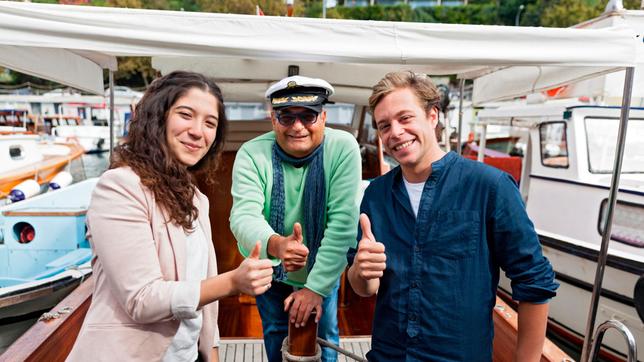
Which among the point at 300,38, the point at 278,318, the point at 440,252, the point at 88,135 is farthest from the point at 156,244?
the point at 88,135

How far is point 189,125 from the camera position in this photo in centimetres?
132

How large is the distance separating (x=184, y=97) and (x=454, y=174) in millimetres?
954

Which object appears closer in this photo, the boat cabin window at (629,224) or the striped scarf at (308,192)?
the striped scarf at (308,192)

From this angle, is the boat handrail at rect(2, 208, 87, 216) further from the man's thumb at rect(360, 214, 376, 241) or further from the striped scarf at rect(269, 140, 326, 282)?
the man's thumb at rect(360, 214, 376, 241)

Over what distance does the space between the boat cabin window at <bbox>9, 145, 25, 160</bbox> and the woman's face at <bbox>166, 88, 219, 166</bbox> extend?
13.2m

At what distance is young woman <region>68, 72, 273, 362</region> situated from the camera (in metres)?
1.11

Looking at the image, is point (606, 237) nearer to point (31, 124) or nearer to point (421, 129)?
point (421, 129)

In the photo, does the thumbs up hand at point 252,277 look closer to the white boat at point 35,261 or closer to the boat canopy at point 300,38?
the boat canopy at point 300,38

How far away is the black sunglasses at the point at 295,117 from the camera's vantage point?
1.80 meters

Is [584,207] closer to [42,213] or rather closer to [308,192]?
[308,192]

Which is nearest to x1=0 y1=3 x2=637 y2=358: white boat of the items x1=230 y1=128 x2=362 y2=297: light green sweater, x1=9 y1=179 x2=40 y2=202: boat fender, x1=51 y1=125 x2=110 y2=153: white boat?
x1=230 y1=128 x2=362 y2=297: light green sweater

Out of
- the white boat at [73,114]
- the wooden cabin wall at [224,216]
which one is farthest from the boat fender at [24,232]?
the white boat at [73,114]

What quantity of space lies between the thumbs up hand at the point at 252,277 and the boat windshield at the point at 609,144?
17.5 ft

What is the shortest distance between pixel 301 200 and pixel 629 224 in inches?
170
